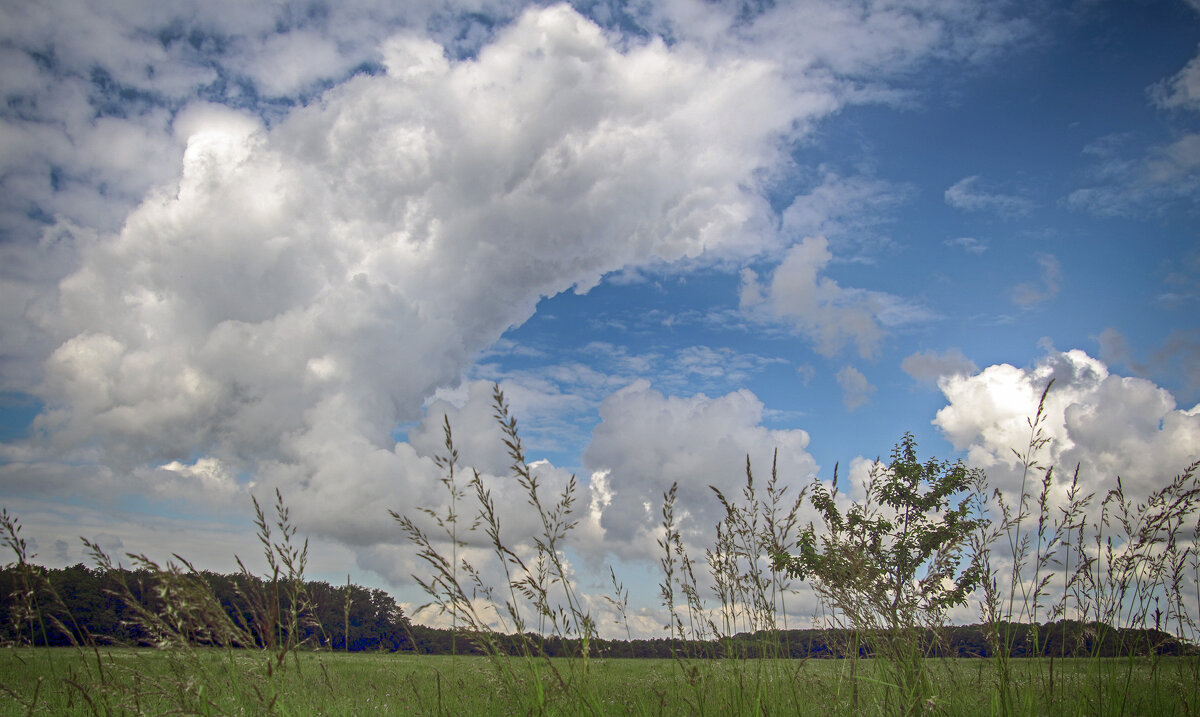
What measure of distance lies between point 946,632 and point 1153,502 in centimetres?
176

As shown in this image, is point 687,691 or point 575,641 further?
point 687,691

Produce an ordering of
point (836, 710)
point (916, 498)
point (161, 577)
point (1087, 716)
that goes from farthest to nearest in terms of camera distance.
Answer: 1. point (916, 498)
2. point (836, 710)
3. point (1087, 716)
4. point (161, 577)

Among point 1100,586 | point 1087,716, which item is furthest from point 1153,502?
point 1087,716

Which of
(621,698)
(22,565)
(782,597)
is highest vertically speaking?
(22,565)

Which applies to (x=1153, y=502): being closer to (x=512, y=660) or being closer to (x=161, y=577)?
(x=512, y=660)

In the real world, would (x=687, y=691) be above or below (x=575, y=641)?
below

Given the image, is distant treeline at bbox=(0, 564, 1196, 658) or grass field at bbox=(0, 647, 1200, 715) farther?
distant treeline at bbox=(0, 564, 1196, 658)

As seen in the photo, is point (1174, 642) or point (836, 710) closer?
point (836, 710)

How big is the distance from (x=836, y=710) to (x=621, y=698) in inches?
59.5

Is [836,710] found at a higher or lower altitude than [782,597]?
lower

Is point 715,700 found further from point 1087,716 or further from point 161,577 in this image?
point 161,577

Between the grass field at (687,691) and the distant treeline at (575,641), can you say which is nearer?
the grass field at (687,691)

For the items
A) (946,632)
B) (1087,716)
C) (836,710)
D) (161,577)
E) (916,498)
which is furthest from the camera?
(916,498)

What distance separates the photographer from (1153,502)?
14.6 feet
